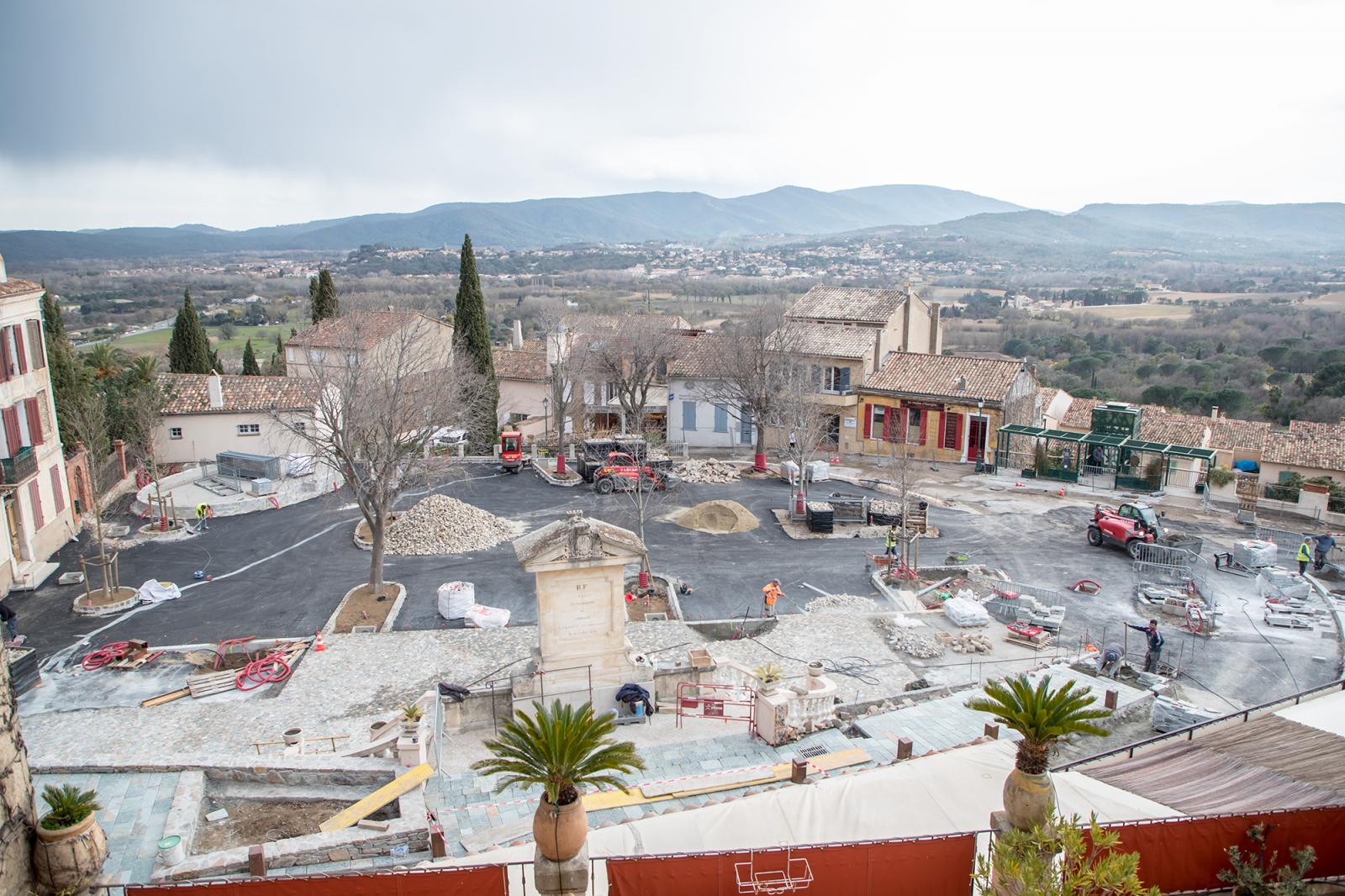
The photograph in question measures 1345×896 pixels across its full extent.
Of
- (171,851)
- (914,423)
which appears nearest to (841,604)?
(171,851)

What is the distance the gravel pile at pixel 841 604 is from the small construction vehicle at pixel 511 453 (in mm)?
20298

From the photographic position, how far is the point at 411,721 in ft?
50.6

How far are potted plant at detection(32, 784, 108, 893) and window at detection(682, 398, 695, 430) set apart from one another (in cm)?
4014

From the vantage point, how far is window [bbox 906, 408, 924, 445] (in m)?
45.0

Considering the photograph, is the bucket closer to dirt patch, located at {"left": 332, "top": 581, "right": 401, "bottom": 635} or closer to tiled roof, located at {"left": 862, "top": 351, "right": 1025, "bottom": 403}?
dirt patch, located at {"left": 332, "top": 581, "right": 401, "bottom": 635}

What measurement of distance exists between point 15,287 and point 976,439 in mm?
39253

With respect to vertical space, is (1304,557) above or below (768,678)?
below

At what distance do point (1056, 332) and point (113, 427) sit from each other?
94.9m

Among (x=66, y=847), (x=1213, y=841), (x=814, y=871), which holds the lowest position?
(x=814, y=871)

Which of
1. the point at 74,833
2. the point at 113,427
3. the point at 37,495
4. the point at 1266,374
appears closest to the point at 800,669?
the point at 74,833

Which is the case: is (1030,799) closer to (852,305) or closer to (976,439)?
(976,439)

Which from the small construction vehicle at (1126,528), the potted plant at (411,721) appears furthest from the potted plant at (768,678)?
the small construction vehicle at (1126,528)

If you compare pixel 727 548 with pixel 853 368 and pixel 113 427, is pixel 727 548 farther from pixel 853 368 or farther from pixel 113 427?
pixel 113 427

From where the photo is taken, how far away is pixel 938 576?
28.2 meters
